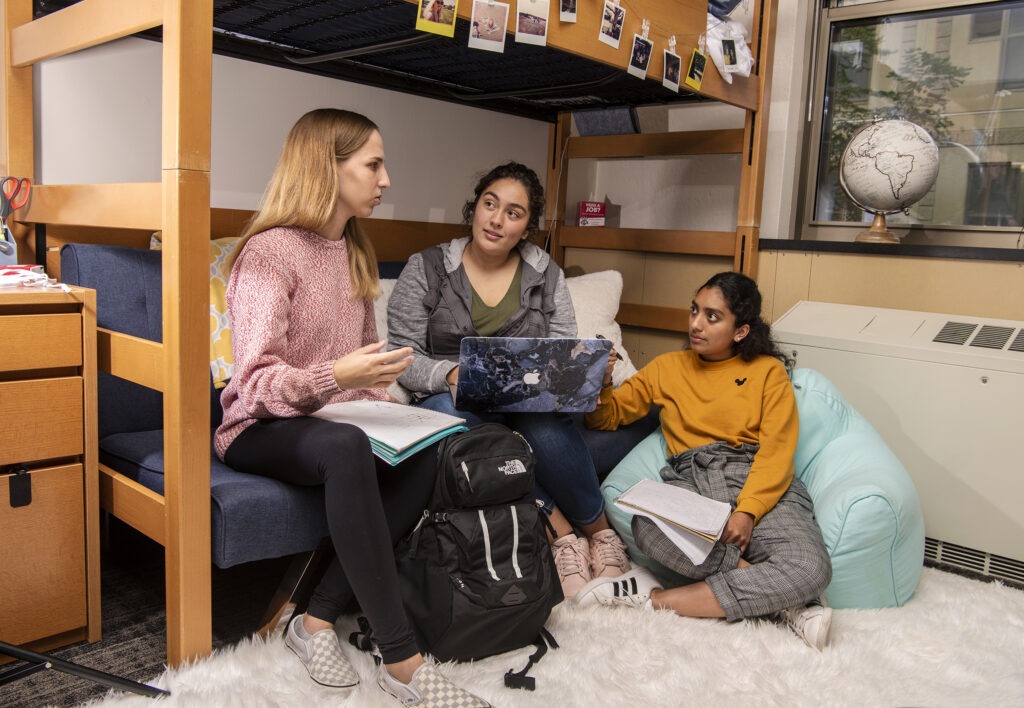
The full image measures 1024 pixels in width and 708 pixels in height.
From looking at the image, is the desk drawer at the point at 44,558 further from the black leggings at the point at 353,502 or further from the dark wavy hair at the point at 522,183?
the dark wavy hair at the point at 522,183

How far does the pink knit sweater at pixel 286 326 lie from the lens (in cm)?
154

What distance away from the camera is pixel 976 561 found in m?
2.25

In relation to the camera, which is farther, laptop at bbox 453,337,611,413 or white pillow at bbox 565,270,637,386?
white pillow at bbox 565,270,637,386

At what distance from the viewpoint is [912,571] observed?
6.59 ft

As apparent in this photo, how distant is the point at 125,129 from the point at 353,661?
1435mm

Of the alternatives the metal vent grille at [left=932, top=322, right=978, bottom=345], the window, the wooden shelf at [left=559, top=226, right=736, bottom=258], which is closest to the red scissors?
the wooden shelf at [left=559, top=226, right=736, bottom=258]

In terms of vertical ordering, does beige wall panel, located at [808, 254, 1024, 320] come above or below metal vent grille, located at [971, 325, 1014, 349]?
above

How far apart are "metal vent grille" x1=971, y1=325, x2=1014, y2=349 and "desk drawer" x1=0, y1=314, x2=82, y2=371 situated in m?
2.19

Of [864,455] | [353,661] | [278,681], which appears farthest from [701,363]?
[278,681]

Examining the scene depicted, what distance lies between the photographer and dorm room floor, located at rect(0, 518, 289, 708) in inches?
58.6

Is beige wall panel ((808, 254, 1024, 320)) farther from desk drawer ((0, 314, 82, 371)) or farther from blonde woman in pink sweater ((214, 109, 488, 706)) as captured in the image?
desk drawer ((0, 314, 82, 371))

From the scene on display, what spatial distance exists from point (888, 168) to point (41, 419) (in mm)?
2434

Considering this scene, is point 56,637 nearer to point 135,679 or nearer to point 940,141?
point 135,679

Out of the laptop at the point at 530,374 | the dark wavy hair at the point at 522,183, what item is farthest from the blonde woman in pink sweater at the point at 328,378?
the dark wavy hair at the point at 522,183
